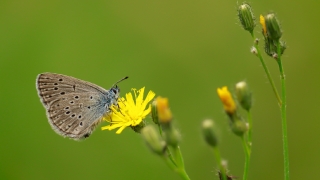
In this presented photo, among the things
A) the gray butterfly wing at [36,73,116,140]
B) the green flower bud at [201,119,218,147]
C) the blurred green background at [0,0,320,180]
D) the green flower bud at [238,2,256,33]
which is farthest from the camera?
the blurred green background at [0,0,320,180]

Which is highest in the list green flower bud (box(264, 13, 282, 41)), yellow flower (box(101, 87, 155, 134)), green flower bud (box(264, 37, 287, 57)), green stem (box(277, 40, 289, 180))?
green flower bud (box(264, 13, 282, 41))

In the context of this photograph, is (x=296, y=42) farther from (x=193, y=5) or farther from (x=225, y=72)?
(x=193, y=5)

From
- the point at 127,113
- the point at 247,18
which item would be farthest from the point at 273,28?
the point at 127,113

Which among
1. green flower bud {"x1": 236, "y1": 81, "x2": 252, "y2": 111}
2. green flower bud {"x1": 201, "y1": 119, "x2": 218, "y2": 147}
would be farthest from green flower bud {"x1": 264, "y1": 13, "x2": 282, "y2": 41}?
green flower bud {"x1": 201, "y1": 119, "x2": 218, "y2": 147}

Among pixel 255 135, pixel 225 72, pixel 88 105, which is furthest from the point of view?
pixel 225 72

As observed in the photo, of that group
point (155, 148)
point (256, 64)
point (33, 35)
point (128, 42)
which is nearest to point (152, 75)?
point (128, 42)

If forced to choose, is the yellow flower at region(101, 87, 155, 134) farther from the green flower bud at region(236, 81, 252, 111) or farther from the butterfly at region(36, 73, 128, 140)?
the green flower bud at region(236, 81, 252, 111)
